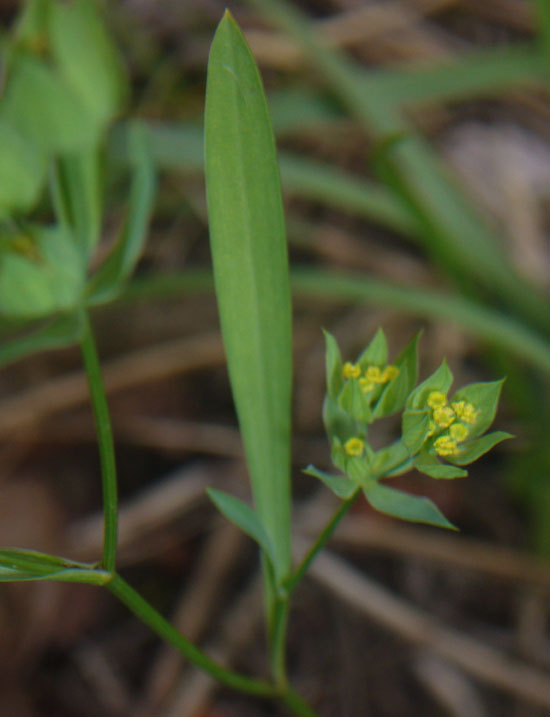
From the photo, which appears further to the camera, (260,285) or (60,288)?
(60,288)

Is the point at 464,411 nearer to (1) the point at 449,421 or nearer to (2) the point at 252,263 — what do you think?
(1) the point at 449,421

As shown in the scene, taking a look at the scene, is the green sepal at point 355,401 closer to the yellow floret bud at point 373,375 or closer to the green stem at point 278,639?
the yellow floret bud at point 373,375

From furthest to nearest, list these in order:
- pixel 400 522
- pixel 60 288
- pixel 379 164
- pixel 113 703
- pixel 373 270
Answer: pixel 373 270 < pixel 400 522 < pixel 113 703 < pixel 379 164 < pixel 60 288

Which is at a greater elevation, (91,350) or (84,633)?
(91,350)

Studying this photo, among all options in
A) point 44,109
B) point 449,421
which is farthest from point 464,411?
point 44,109

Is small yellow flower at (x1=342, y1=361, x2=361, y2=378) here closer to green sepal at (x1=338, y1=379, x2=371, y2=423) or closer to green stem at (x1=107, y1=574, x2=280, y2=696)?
green sepal at (x1=338, y1=379, x2=371, y2=423)

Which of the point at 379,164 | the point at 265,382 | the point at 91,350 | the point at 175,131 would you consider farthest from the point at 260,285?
the point at 175,131

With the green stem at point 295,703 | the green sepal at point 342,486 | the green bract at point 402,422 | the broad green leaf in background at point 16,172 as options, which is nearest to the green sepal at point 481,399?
the green bract at point 402,422

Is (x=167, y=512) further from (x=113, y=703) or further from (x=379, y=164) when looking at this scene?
(x=379, y=164)

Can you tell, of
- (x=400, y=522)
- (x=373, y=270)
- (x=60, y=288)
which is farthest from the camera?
(x=373, y=270)
